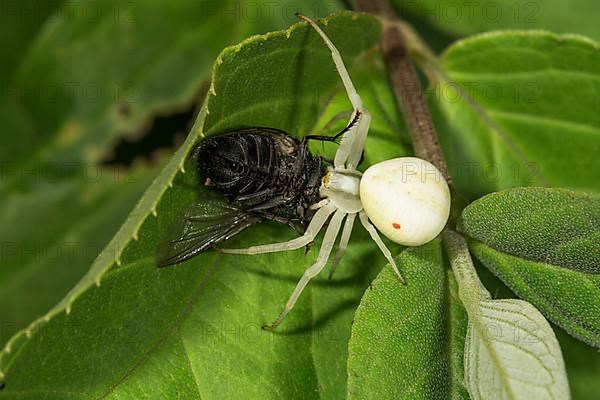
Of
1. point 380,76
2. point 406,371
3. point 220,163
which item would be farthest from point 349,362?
point 380,76

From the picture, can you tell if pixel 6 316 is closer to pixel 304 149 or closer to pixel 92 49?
pixel 92 49

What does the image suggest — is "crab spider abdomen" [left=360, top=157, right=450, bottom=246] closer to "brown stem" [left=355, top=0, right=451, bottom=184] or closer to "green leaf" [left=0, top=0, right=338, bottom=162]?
"brown stem" [left=355, top=0, right=451, bottom=184]

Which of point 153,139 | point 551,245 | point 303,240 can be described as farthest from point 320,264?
point 153,139

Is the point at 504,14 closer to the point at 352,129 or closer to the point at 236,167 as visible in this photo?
the point at 352,129

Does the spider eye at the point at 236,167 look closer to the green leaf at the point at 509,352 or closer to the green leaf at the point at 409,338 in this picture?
the green leaf at the point at 409,338

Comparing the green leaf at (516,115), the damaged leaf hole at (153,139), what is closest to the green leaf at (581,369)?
the green leaf at (516,115)

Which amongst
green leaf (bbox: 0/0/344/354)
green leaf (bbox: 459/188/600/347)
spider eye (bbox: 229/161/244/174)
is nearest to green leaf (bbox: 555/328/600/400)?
green leaf (bbox: 459/188/600/347)
